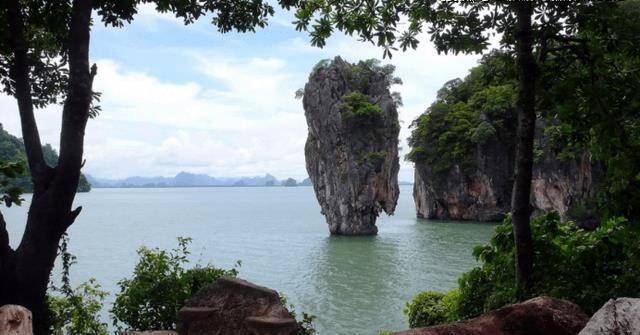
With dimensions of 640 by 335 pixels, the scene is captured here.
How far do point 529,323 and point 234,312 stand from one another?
4.26 m

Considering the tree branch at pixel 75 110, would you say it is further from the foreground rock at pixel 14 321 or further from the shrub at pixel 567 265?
the shrub at pixel 567 265

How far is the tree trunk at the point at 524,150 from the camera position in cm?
631

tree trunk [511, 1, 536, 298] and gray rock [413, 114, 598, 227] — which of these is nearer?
tree trunk [511, 1, 536, 298]

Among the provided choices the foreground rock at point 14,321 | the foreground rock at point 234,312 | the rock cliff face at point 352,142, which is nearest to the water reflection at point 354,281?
the rock cliff face at point 352,142

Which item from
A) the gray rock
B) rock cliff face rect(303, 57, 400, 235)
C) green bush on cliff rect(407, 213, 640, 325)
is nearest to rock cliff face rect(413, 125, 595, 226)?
the gray rock

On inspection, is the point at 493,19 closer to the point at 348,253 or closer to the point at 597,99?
the point at 597,99

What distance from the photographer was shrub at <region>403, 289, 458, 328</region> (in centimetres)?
933

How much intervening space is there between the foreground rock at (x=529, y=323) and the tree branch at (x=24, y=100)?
198 inches

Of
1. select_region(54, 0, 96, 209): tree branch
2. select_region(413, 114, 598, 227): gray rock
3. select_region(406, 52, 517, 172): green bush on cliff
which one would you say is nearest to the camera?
select_region(54, 0, 96, 209): tree branch

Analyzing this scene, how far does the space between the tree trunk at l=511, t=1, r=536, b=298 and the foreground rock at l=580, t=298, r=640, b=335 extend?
9.54ft

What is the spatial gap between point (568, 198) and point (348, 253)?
23.3 metres

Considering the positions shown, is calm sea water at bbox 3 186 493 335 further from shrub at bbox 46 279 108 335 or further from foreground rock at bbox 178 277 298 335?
foreground rock at bbox 178 277 298 335

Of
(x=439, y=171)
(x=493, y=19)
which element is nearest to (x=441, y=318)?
(x=493, y=19)

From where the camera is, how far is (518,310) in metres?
4.82
